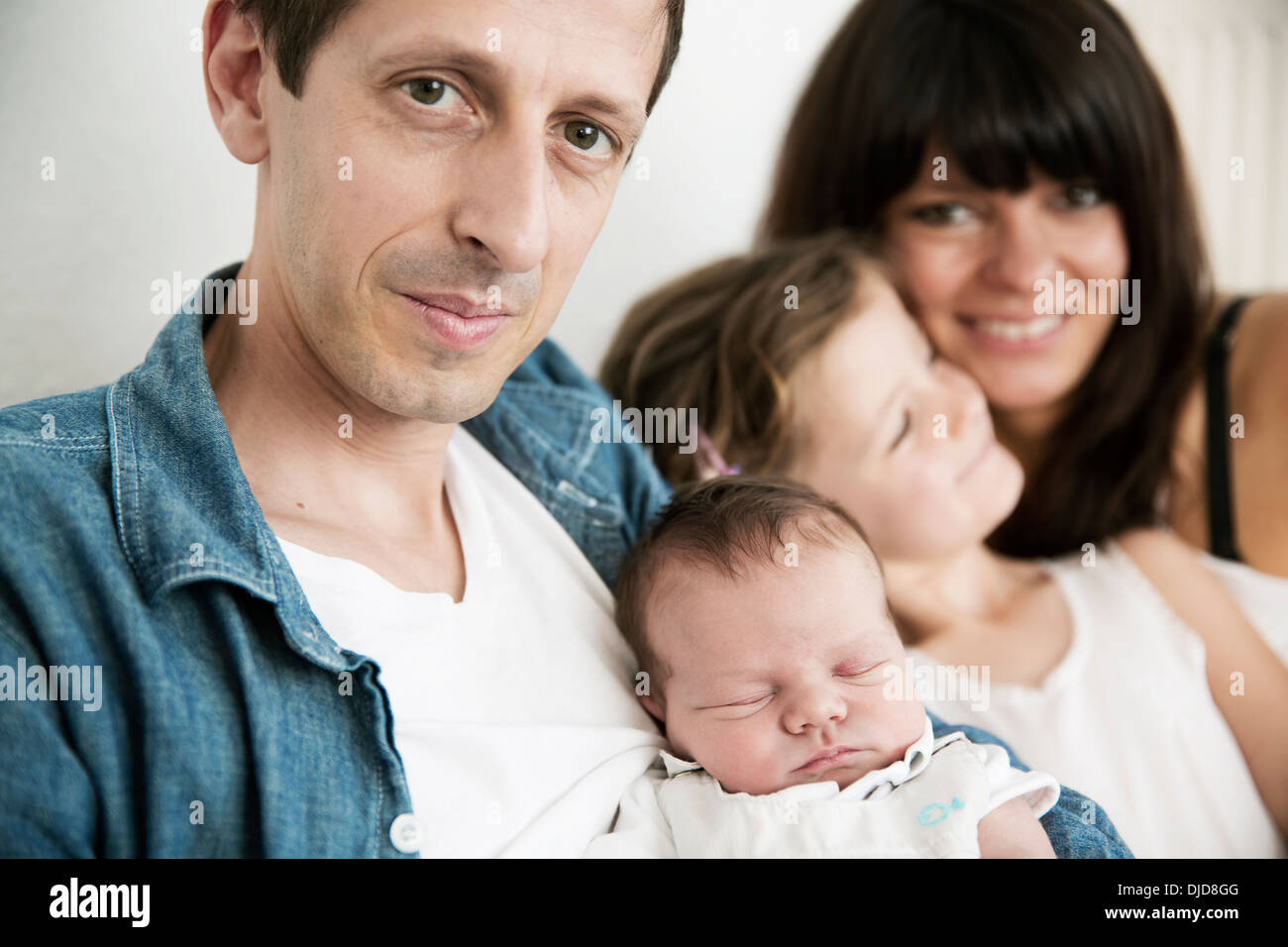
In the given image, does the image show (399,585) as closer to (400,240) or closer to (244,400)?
(244,400)

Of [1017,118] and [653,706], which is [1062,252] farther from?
[653,706]

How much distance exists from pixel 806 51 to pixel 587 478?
3.99 ft

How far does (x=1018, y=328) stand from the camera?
6.39ft

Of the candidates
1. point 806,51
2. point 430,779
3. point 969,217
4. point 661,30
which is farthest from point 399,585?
point 806,51

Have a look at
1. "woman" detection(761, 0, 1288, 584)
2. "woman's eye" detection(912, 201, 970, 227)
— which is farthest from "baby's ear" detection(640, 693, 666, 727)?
"woman's eye" detection(912, 201, 970, 227)

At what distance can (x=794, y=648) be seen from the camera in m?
1.18

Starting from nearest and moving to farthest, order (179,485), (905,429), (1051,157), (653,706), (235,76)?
(179,485) → (235,76) → (653,706) → (905,429) → (1051,157)

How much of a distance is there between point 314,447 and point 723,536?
1.56 ft

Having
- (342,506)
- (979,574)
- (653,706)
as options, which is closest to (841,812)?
(653,706)

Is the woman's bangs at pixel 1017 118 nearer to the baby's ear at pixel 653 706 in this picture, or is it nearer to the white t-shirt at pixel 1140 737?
the white t-shirt at pixel 1140 737

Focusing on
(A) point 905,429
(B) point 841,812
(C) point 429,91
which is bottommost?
(B) point 841,812

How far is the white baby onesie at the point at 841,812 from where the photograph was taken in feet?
3.58

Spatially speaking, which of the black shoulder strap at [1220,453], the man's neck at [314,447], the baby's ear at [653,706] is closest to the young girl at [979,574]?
the black shoulder strap at [1220,453]

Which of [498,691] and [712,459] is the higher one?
[712,459]
